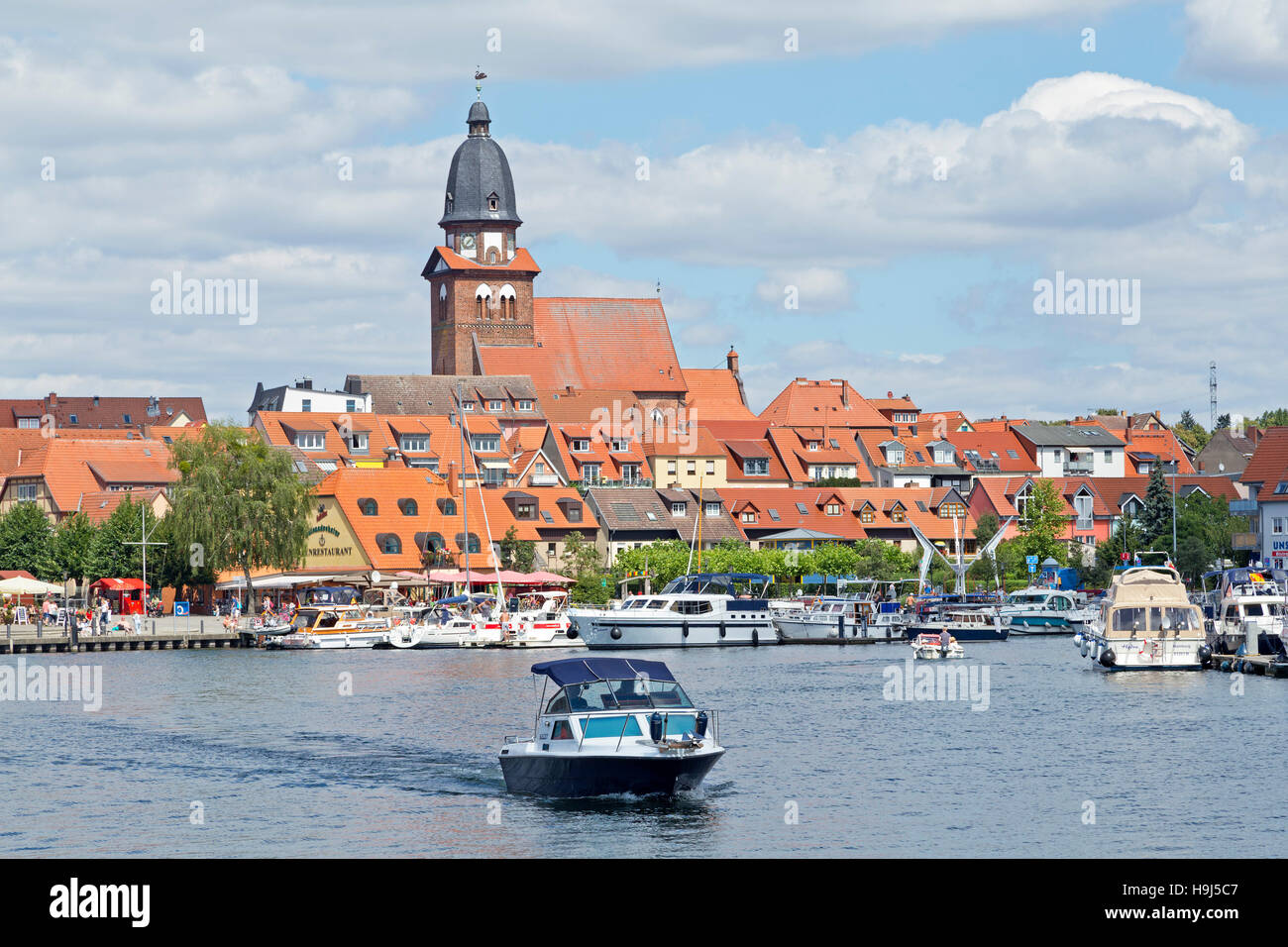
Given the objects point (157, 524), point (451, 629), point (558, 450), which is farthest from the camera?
point (558, 450)

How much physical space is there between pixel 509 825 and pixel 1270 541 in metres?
113

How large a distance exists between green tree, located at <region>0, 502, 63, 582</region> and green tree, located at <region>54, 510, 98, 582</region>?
452 mm

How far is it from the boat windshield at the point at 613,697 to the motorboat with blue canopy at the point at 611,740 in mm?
22

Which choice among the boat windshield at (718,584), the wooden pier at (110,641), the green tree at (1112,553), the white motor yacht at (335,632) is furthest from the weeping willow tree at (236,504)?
the green tree at (1112,553)

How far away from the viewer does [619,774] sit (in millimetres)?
38438

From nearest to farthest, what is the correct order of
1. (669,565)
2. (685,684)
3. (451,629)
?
(685,684) < (451,629) < (669,565)

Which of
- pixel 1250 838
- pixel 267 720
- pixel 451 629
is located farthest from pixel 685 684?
pixel 1250 838

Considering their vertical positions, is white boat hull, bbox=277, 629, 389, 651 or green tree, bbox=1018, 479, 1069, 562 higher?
green tree, bbox=1018, 479, 1069, 562

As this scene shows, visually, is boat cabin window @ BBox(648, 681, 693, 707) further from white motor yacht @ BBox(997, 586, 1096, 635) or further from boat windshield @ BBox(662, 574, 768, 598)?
white motor yacht @ BBox(997, 586, 1096, 635)

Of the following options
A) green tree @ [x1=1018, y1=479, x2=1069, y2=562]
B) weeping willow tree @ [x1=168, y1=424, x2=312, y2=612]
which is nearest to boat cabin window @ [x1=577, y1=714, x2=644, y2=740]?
weeping willow tree @ [x1=168, y1=424, x2=312, y2=612]

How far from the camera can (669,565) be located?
13162 cm

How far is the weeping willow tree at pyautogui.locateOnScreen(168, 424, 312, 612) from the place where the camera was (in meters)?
108

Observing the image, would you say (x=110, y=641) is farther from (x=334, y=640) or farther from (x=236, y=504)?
(x=236, y=504)
